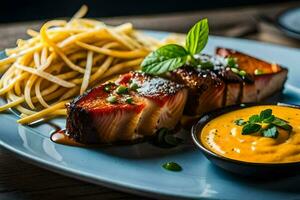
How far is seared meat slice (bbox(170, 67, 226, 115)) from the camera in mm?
3900

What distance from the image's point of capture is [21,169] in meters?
3.40

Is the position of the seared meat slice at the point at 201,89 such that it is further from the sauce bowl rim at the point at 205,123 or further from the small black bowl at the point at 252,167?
the small black bowl at the point at 252,167

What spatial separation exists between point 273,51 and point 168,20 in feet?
6.13

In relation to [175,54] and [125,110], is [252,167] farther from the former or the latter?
[175,54]

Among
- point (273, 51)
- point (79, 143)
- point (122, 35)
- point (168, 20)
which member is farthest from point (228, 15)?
point (79, 143)

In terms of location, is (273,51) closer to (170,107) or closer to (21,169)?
(170,107)

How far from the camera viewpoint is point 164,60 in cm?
394

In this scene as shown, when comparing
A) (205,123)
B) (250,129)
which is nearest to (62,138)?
(205,123)

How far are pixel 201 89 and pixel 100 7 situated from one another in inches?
212

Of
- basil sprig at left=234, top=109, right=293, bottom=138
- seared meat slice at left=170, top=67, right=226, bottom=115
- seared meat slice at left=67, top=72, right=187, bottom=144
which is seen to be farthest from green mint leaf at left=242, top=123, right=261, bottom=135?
seared meat slice at left=170, top=67, right=226, bottom=115

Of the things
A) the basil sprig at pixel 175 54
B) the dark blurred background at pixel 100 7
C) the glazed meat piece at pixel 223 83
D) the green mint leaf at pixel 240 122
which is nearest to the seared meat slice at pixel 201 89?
the glazed meat piece at pixel 223 83

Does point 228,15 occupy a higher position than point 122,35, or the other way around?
point 122,35

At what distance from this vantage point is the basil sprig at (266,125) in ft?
10.0

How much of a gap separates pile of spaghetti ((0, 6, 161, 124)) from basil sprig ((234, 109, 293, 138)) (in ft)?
4.38
